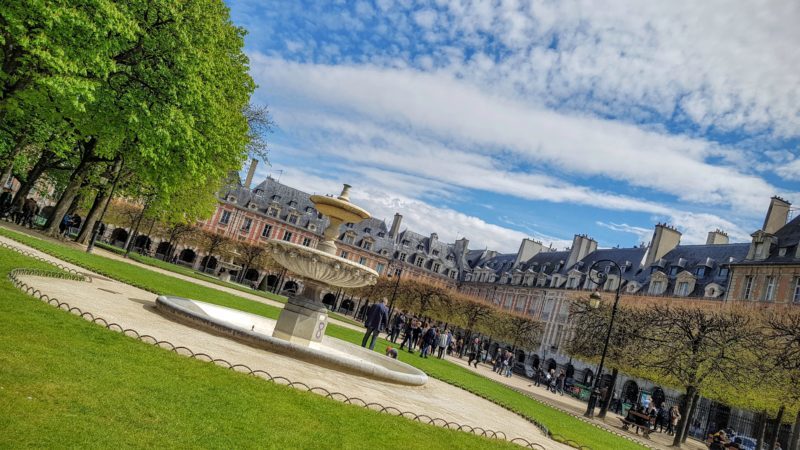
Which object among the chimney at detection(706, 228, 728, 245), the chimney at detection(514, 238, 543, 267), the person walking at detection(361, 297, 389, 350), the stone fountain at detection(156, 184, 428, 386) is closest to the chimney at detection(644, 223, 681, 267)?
the chimney at detection(706, 228, 728, 245)

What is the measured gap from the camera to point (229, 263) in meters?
65.2

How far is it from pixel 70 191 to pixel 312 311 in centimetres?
1941

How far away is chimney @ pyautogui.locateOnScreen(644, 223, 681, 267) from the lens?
5538 centimetres

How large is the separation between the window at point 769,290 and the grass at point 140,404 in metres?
38.3

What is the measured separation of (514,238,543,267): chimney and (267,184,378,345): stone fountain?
6866 cm

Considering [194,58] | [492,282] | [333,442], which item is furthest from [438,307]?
[333,442]

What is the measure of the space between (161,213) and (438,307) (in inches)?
1100

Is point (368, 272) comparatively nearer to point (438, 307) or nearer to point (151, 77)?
point (151, 77)

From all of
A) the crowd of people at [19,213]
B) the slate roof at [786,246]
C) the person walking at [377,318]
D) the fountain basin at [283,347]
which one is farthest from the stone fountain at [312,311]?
the slate roof at [786,246]

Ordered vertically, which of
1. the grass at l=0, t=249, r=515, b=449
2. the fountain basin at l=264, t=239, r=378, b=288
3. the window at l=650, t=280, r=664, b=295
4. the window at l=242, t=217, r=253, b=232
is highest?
the window at l=650, t=280, r=664, b=295

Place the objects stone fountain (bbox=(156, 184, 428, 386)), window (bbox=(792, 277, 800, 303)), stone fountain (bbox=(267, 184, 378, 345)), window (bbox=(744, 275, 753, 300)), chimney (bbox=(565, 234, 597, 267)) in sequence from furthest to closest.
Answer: chimney (bbox=(565, 234, 597, 267))
window (bbox=(744, 275, 753, 300))
window (bbox=(792, 277, 800, 303))
stone fountain (bbox=(267, 184, 378, 345))
stone fountain (bbox=(156, 184, 428, 386))

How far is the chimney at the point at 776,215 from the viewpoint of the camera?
42.1 meters

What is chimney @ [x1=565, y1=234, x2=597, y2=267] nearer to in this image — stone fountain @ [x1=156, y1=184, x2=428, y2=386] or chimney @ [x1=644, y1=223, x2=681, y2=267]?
chimney @ [x1=644, y1=223, x2=681, y2=267]

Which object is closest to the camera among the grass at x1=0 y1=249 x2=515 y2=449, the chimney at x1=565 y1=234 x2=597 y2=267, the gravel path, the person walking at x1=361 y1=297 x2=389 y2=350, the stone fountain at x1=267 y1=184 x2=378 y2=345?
the grass at x1=0 y1=249 x2=515 y2=449
